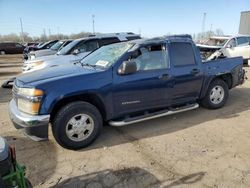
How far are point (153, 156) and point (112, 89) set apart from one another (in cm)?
131

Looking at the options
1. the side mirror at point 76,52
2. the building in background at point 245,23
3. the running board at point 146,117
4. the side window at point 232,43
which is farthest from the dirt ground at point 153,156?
A: the building in background at point 245,23

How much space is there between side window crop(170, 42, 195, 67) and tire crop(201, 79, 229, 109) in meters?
0.94

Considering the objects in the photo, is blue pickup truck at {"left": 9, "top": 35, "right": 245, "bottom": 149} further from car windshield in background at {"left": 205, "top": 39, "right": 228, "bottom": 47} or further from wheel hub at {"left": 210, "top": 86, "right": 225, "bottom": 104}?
car windshield in background at {"left": 205, "top": 39, "right": 228, "bottom": 47}

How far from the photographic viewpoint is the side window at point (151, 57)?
475 cm

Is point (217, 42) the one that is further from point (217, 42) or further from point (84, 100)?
point (84, 100)

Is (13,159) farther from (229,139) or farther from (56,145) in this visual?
(229,139)

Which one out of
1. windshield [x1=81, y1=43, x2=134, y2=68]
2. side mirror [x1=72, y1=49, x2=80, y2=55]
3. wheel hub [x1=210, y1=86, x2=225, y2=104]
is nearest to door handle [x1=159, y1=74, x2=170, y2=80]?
windshield [x1=81, y1=43, x2=134, y2=68]

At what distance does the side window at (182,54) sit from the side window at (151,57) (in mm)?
199

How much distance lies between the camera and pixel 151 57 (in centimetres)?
492

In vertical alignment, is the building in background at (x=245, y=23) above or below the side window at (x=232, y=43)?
above

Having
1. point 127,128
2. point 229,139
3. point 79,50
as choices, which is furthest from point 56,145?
point 79,50

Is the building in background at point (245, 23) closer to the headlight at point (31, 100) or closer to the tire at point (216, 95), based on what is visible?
the tire at point (216, 95)

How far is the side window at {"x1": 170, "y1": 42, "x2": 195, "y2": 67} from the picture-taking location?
5.16m

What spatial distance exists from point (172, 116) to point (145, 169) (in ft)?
7.75
